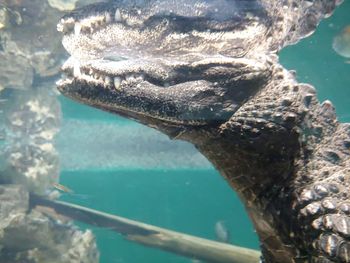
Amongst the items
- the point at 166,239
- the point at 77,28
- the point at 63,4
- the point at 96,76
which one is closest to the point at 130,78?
the point at 96,76

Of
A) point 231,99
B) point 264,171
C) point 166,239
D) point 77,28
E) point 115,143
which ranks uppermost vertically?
point 115,143

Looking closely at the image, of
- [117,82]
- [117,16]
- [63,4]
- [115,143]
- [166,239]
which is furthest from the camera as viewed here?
[115,143]

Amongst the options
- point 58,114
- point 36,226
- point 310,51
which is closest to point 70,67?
point 36,226

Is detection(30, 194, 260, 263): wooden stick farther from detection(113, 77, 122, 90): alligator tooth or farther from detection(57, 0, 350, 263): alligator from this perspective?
detection(113, 77, 122, 90): alligator tooth

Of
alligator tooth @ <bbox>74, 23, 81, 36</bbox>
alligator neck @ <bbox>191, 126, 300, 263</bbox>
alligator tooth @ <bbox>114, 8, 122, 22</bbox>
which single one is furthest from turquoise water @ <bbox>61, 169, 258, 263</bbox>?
alligator tooth @ <bbox>114, 8, 122, 22</bbox>

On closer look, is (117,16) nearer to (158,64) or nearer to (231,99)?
(158,64)

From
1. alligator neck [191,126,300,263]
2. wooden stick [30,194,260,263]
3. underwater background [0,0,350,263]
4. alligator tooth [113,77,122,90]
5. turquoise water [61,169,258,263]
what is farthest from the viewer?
turquoise water [61,169,258,263]

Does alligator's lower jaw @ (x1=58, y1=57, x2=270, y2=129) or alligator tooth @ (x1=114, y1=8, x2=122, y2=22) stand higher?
alligator tooth @ (x1=114, y1=8, x2=122, y2=22)

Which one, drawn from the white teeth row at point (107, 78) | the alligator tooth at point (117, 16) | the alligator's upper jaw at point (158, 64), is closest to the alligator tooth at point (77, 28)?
the alligator's upper jaw at point (158, 64)
